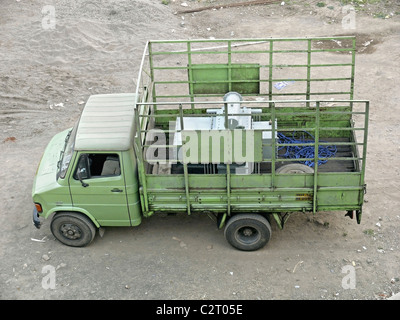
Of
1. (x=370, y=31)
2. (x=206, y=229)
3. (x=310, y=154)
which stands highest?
(x=370, y=31)

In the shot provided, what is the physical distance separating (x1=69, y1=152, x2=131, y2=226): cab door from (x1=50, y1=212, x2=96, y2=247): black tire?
9.3 inches

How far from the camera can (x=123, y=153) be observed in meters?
7.26

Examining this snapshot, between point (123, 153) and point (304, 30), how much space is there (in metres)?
11.0

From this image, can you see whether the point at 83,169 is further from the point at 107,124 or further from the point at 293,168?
the point at 293,168

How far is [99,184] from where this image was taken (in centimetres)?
749

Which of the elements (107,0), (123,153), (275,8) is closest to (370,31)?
(275,8)

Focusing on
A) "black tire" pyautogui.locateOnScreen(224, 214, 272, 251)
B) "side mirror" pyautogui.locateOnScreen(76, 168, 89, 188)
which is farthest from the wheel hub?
"black tire" pyautogui.locateOnScreen(224, 214, 272, 251)

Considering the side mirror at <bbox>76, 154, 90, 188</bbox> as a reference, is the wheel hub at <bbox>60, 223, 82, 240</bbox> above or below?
below

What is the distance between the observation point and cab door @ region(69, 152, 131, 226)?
24.4 ft

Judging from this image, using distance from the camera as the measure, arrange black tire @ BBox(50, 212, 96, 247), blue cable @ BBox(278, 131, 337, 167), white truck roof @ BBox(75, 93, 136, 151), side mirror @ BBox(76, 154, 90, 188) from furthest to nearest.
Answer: blue cable @ BBox(278, 131, 337, 167)
black tire @ BBox(50, 212, 96, 247)
side mirror @ BBox(76, 154, 90, 188)
white truck roof @ BBox(75, 93, 136, 151)

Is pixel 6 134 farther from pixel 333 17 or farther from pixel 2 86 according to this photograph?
pixel 333 17

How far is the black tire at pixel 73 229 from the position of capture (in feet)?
25.7

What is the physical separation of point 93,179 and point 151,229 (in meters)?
1.46

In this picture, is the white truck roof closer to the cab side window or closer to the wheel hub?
the cab side window
